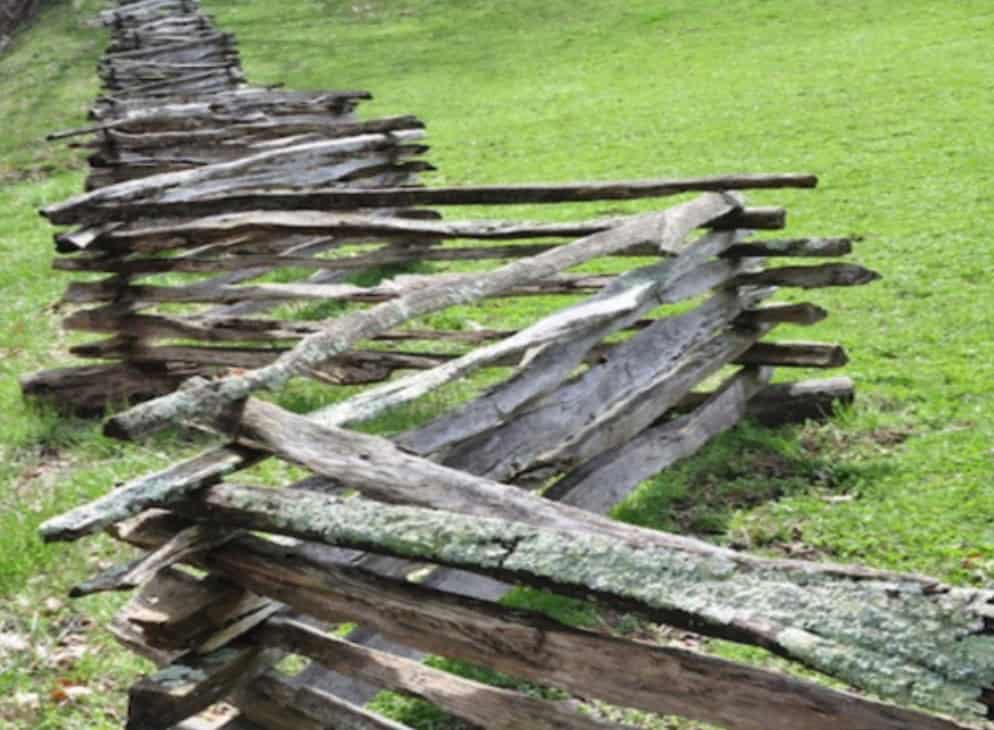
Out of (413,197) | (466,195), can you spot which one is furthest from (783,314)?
(413,197)

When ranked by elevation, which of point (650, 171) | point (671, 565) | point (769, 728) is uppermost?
point (671, 565)

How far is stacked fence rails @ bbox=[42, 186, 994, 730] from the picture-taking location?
2484 mm

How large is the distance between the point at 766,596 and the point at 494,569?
624 millimetres

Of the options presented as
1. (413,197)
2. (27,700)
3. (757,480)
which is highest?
(413,197)

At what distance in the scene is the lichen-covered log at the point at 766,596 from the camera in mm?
2336

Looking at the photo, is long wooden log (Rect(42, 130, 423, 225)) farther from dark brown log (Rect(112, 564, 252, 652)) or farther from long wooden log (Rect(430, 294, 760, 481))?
dark brown log (Rect(112, 564, 252, 652))

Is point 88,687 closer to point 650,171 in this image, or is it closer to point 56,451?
point 56,451

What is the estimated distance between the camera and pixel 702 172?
40.8ft

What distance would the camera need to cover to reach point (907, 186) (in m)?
10.8

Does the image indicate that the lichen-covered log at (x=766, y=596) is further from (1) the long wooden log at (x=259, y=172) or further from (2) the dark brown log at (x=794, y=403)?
(1) the long wooden log at (x=259, y=172)

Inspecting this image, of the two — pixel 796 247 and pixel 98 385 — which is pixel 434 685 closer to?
pixel 796 247

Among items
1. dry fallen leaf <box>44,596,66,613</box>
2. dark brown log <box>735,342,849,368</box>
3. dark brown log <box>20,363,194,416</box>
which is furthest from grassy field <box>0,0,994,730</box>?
dark brown log <box>735,342,849,368</box>

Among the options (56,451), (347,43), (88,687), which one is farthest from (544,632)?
(347,43)

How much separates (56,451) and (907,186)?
6.91 metres
